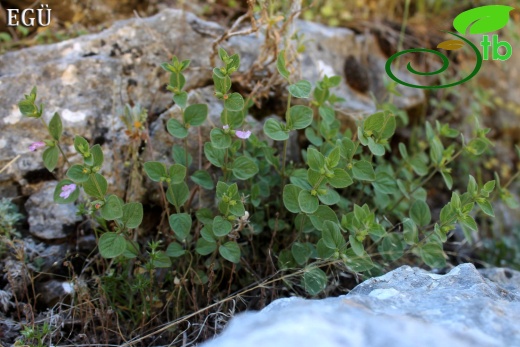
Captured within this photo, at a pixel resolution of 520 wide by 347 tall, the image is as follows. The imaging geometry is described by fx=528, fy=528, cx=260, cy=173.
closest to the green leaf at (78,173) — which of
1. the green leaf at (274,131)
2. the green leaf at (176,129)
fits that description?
the green leaf at (176,129)

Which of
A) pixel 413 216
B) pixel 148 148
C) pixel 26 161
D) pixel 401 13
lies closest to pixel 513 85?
pixel 401 13

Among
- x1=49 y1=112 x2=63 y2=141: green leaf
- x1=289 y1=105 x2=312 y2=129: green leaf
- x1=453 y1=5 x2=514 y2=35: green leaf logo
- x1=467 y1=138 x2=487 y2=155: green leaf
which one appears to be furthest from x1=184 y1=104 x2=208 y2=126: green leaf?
x1=453 y1=5 x2=514 y2=35: green leaf logo

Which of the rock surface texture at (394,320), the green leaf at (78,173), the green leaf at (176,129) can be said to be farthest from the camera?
the green leaf at (176,129)

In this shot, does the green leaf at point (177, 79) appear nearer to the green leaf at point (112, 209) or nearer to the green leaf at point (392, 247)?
the green leaf at point (112, 209)

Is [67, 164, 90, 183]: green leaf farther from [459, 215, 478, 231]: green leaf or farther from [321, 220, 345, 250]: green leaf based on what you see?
[459, 215, 478, 231]: green leaf

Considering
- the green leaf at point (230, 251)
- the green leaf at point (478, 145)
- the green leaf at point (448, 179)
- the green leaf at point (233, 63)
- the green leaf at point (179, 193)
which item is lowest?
the green leaf at point (230, 251)
